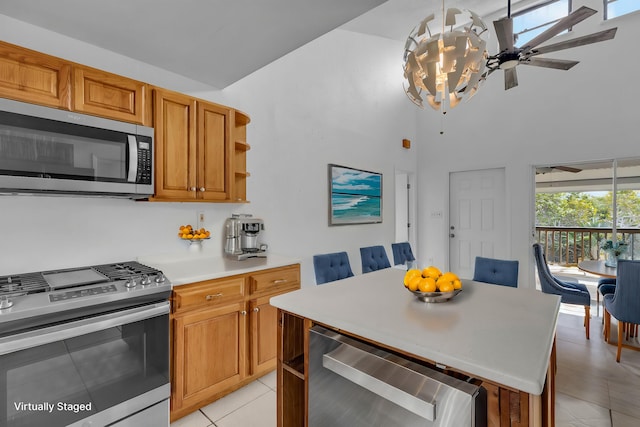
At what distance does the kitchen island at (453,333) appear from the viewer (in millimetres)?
916

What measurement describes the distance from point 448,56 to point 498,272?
6.38ft

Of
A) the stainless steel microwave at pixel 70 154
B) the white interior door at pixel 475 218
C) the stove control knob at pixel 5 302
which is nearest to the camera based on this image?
the stove control knob at pixel 5 302

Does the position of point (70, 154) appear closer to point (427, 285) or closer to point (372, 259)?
point (427, 285)

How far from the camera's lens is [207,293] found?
6.59ft

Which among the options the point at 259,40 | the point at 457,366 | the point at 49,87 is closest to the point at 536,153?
the point at 259,40

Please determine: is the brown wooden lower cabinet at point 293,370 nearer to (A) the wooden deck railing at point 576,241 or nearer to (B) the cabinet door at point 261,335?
(B) the cabinet door at point 261,335

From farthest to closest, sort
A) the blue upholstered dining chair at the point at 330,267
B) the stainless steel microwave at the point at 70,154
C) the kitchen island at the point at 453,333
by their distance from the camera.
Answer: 1. the blue upholstered dining chair at the point at 330,267
2. the stainless steel microwave at the point at 70,154
3. the kitchen island at the point at 453,333

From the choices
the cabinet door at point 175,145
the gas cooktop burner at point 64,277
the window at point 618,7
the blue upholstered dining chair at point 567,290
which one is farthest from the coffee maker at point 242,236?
the window at point 618,7

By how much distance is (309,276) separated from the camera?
12.0 ft

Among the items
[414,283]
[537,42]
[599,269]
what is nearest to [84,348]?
[414,283]

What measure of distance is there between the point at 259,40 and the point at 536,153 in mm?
4264

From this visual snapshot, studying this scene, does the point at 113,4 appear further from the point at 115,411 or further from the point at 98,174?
the point at 115,411

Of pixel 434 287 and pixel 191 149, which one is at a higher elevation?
pixel 191 149

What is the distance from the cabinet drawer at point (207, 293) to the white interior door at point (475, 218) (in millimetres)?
4184
